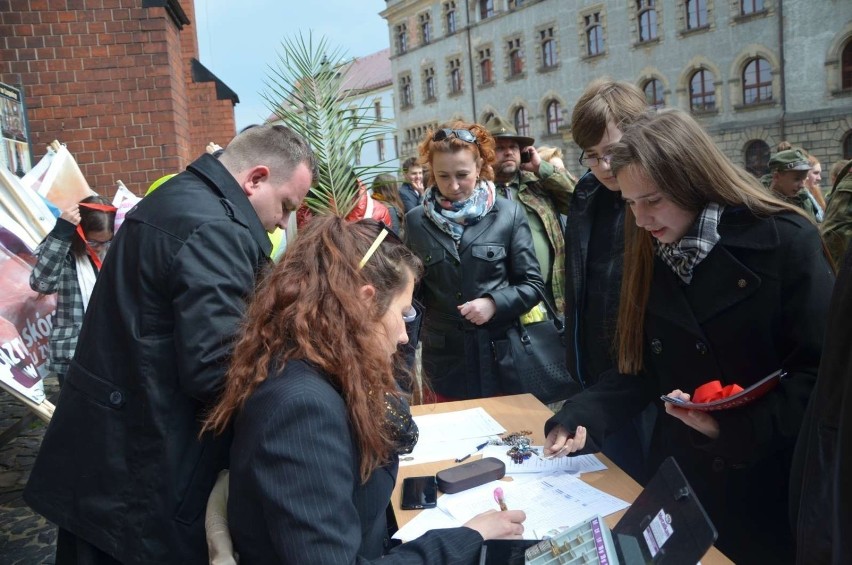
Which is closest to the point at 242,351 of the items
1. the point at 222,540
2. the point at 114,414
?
the point at 222,540

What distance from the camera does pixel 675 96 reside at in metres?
30.4

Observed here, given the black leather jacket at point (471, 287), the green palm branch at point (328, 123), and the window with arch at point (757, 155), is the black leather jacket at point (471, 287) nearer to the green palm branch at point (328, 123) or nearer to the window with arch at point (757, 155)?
the green palm branch at point (328, 123)

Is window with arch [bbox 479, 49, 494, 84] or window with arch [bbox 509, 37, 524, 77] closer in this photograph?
window with arch [bbox 509, 37, 524, 77]

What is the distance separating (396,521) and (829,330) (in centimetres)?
129

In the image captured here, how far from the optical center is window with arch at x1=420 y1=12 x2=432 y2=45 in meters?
44.6

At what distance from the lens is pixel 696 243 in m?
1.92

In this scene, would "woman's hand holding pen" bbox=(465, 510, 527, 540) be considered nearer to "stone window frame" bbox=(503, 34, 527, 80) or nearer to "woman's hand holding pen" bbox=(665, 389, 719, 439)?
"woman's hand holding pen" bbox=(665, 389, 719, 439)

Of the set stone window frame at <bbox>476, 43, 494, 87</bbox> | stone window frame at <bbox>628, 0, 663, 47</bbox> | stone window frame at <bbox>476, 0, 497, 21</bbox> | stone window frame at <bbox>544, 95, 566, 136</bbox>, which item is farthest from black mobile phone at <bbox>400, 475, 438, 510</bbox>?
stone window frame at <bbox>476, 0, 497, 21</bbox>

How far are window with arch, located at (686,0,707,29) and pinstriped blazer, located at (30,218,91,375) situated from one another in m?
30.7

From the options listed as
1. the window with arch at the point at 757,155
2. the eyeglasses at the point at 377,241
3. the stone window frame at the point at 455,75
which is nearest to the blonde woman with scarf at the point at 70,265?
the eyeglasses at the point at 377,241

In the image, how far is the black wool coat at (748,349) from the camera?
5.81 ft

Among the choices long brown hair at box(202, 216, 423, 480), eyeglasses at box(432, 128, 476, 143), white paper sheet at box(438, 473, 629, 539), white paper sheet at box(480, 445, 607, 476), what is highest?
eyeglasses at box(432, 128, 476, 143)

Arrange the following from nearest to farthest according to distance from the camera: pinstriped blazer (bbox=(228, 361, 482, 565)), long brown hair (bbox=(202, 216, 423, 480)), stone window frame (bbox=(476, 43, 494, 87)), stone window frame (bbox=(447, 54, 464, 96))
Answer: pinstriped blazer (bbox=(228, 361, 482, 565)) → long brown hair (bbox=(202, 216, 423, 480)) → stone window frame (bbox=(476, 43, 494, 87)) → stone window frame (bbox=(447, 54, 464, 96))

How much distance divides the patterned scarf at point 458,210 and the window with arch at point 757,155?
1070 inches
